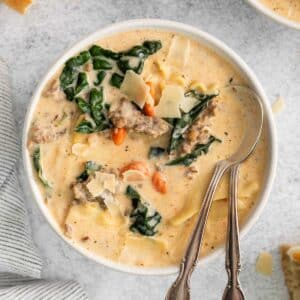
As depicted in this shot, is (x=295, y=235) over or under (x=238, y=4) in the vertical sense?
under

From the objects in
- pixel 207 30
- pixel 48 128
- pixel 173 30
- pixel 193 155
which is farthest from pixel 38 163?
pixel 207 30

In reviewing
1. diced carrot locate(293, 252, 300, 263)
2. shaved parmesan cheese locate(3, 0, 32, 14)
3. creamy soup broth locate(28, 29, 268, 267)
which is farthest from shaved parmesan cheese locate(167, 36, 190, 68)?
diced carrot locate(293, 252, 300, 263)

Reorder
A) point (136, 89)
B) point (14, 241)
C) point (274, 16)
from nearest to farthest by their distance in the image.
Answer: point (136, 89) → point (274, 16) → point (14, 241)

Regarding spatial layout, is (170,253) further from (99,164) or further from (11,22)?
(11,22)

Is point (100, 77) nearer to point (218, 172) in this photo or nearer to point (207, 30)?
point (218, 172)

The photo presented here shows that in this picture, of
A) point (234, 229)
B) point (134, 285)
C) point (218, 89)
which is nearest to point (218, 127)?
point (218, 89)

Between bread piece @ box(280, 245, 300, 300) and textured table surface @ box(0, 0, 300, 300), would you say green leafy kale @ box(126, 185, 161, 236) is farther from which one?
bread piece @ box(280, 245, 300, 300)
